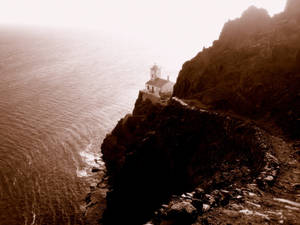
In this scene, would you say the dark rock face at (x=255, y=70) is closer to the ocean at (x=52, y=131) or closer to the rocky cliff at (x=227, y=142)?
the rocky cliff at (x=227, y=142)

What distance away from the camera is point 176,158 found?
2566 centimetres

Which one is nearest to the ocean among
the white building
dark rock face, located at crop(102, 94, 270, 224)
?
dark rock face, located at crop(102, 94, 270, 224)

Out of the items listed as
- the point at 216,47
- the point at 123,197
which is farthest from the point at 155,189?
the point at 216,47

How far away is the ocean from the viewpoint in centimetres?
3188

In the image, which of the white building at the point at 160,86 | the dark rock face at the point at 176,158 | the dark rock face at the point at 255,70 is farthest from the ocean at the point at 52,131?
the dark rock face at the point at 255,70

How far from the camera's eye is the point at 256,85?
25031 millimetres

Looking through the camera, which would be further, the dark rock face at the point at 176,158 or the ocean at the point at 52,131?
the ocean at the point at 52,131

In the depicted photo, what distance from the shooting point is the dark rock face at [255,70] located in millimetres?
22562

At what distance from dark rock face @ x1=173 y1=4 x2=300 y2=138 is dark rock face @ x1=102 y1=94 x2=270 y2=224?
327 cm

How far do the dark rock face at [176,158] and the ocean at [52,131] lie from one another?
739cm

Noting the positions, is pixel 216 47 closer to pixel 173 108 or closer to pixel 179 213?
pixel 173 108

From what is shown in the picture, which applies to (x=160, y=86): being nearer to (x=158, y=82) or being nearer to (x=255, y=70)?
(x=158, y=82)

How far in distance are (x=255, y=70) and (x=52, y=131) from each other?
46.5 m

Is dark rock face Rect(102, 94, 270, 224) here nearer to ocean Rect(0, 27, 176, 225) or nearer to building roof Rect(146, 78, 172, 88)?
ocean Rect(0, 27, 176, 225)
